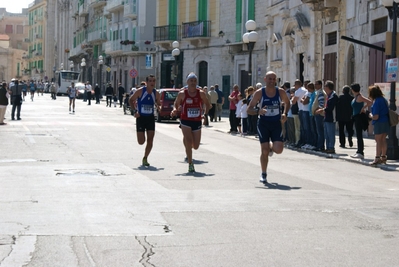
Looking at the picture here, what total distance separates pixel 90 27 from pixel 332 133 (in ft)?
243

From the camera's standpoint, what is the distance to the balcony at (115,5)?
7332 centimetres

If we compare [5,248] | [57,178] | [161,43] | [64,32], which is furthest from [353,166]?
[64,32]

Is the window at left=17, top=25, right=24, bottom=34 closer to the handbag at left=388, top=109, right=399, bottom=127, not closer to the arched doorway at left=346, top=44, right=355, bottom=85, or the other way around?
the arched doorway at left=346, top=44, right=355, bottom=85

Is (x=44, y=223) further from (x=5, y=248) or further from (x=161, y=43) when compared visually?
(x=161, y=43)

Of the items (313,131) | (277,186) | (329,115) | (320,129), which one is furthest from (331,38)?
(277,186)

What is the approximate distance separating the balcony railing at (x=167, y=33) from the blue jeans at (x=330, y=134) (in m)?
36.0

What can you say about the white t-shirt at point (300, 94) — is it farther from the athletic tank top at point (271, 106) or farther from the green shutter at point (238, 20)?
the green shutter at point (238, 20)

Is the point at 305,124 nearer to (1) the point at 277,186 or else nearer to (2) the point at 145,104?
(2) the point at 145,104

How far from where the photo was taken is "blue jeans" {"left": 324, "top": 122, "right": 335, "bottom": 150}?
67.7 feet

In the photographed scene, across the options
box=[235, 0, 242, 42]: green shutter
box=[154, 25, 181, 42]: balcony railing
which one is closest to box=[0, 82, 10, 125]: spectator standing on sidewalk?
box=[235, 0, 242, 42]: green shutter

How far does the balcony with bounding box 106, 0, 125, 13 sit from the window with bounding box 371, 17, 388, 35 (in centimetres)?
4705

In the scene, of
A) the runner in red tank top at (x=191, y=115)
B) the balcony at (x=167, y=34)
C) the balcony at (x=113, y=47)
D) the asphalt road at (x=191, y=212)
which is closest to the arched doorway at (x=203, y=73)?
the balcony at (x=167, y=34)

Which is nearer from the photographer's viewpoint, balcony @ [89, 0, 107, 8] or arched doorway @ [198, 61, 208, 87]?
arched doorway @ [198, 61, 208, 87]

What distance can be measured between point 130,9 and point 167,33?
42.8 feet
